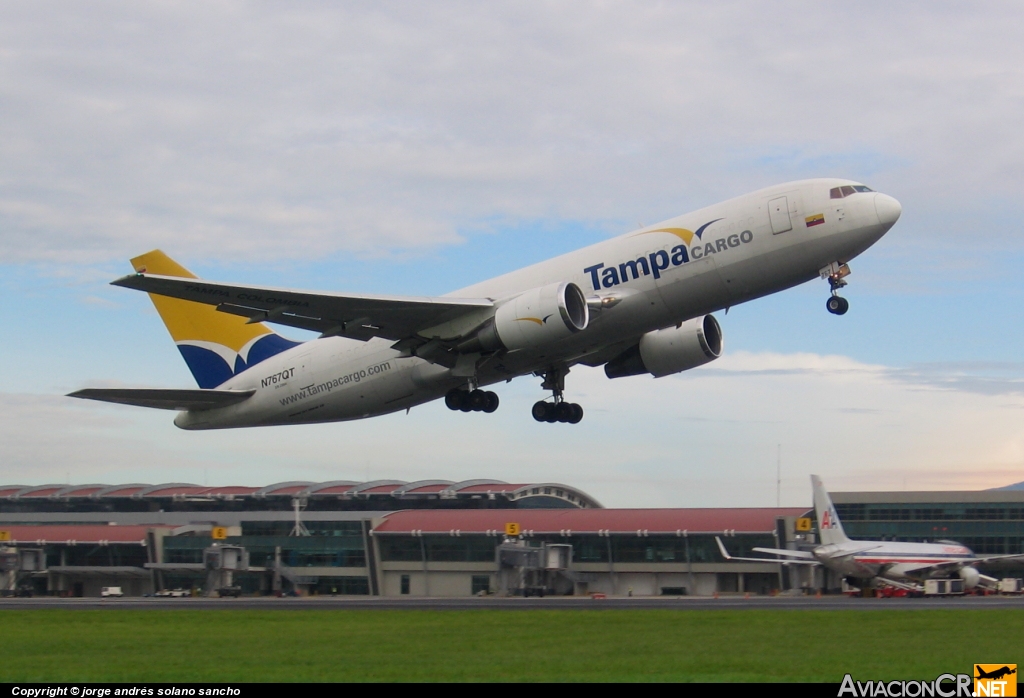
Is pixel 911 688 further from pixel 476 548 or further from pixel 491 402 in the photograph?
pixel 476 548

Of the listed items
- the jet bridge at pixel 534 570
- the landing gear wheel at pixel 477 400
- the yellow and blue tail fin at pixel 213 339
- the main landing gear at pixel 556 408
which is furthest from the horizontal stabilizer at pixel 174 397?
the jet bridge at pixel 534 570

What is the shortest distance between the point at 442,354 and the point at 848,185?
12424 mm

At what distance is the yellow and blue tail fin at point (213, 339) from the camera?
3991 centimetres

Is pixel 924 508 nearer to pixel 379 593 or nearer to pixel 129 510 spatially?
pixel 379 593

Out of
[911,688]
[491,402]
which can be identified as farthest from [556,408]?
[911,688]

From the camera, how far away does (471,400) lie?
36594 millimetres

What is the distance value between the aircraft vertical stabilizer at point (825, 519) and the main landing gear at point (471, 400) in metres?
28.5

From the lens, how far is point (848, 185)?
3022cm

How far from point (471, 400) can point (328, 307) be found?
6.54 m

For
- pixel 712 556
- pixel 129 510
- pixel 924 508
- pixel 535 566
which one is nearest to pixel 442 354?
pixel 535 566

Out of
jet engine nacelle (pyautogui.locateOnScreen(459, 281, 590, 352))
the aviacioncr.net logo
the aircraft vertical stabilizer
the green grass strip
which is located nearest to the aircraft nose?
jet engine nacelle (pyautogui.locateOnScreen(459, 281, 590, 352))

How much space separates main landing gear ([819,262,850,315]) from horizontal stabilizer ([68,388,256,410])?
753 inches

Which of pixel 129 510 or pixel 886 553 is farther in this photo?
pixel 129 510

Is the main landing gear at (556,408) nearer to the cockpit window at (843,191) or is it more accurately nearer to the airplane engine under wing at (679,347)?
the airplane engine under wing at (679,347)
